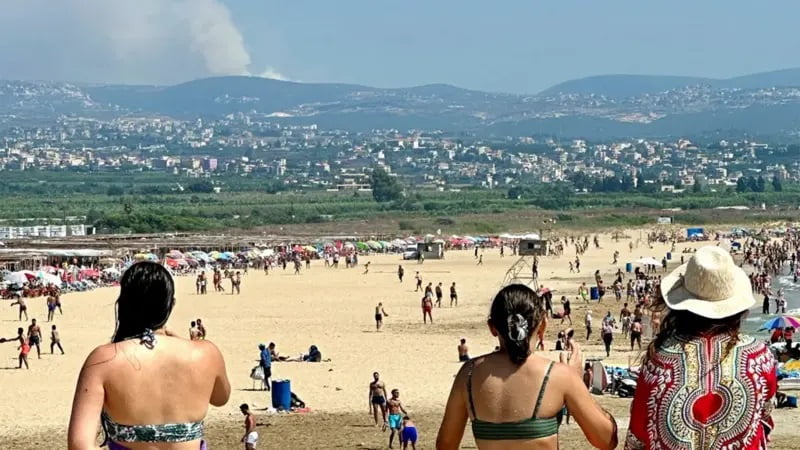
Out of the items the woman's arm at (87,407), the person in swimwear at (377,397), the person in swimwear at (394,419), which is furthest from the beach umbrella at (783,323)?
the woman's arm at (87,407)

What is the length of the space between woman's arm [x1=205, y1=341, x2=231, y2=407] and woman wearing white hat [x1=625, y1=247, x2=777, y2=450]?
97 centimetres

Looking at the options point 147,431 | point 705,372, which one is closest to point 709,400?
point 705,372

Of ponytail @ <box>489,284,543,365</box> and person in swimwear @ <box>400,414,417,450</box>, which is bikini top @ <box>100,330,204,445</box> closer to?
ponytail @ <box>489,284,543,365</box>

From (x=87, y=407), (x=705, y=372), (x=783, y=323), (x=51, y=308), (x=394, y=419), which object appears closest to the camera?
(x=87, y=407)

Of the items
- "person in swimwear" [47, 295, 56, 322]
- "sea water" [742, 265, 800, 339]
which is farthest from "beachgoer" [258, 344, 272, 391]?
"person in swimwear" [47, 295, 56, 322]

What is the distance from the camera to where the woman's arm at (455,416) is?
3418 millimetres

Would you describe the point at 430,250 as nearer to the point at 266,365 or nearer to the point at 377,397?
the point at 266,365

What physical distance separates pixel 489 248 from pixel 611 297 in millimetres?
33591

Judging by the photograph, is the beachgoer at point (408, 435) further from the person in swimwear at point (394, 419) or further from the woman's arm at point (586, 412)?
the woman's arm at point (586, 412)

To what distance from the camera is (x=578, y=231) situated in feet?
307

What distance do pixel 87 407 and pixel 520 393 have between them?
100 centimetres

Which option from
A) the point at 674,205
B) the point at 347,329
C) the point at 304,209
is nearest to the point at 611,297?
the point at 347,329

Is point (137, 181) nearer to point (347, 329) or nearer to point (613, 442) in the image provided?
point (347, 329)

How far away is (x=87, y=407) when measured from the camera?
10.5 feet
